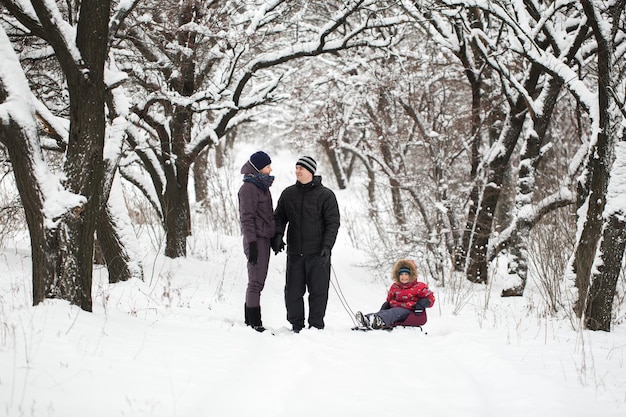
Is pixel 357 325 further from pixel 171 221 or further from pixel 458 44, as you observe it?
pixel 458 44

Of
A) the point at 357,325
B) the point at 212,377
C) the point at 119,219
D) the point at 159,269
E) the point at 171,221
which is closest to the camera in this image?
the point at 212,377

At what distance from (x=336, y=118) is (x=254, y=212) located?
319 inches

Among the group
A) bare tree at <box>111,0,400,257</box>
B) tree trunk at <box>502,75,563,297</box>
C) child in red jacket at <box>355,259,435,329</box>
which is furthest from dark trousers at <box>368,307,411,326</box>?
bare tree at <box>111,0,400,257</box>

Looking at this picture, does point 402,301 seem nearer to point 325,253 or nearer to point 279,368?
point 325,253

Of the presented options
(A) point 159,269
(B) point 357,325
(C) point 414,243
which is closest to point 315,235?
(B) point 357,325

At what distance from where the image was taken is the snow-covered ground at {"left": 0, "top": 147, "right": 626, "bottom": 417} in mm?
3000

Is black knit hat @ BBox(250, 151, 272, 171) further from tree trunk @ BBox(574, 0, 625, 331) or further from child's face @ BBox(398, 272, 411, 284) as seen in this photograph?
tree trunk @ BBox(574, 0, 625, 331)

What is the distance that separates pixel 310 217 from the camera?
5.38 m

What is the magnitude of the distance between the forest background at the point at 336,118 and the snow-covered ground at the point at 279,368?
71 centimetres

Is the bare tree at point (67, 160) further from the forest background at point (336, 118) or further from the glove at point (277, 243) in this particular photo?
the glove at point (277, 243)

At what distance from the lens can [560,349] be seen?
15.1 feet

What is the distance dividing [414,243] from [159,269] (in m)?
4.95

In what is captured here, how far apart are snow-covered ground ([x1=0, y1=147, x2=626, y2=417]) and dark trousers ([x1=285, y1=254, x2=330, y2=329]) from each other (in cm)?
26

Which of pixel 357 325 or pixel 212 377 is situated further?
pixel 357 325
